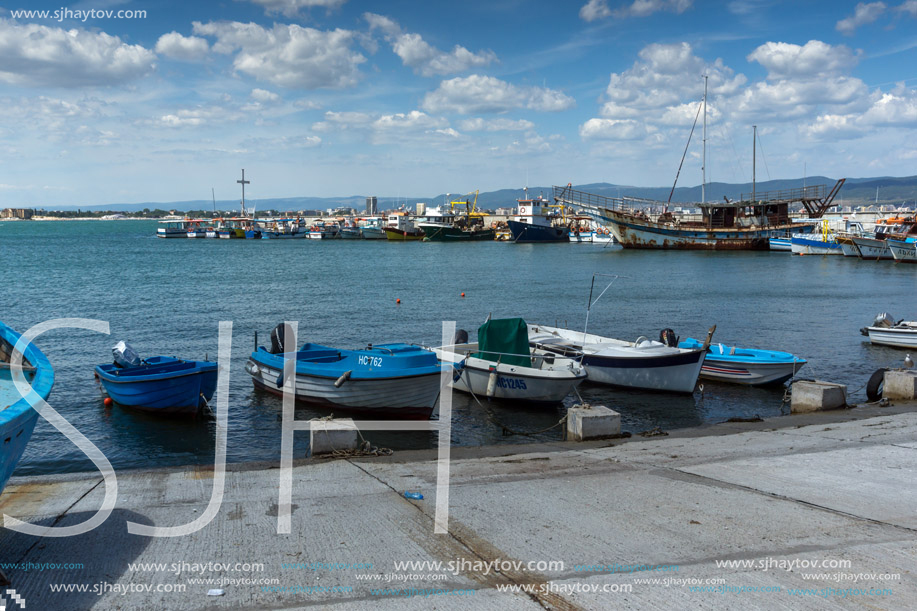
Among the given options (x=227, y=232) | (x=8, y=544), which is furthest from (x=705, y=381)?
(x=227, y=232)

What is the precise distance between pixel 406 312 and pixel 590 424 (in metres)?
23.4

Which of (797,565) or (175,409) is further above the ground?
(797,565)

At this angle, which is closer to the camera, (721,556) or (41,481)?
(721,556)

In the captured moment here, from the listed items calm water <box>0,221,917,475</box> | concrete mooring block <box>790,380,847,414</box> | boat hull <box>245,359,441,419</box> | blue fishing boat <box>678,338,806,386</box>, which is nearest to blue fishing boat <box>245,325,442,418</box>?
boat hull <box>245,359,441,419</box>

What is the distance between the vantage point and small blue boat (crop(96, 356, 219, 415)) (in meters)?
15.1

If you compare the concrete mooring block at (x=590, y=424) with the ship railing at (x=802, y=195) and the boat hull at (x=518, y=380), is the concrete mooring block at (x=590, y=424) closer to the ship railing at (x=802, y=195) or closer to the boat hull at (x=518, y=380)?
the boat hull at (x=518, y=380)

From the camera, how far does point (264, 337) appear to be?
2653 centimetres

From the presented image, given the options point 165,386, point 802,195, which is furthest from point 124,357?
point 802,195

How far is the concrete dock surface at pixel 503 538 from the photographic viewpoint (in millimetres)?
5426

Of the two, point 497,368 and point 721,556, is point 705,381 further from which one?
point 721,556

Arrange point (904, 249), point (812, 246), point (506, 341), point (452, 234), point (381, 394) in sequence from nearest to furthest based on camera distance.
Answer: point (381, 394), point (506, 341), point (904, 249), point (812, 246), point (452, 234)

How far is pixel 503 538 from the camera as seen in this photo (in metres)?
6.61

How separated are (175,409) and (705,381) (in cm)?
1420

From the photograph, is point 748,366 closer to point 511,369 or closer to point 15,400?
point 511,369
